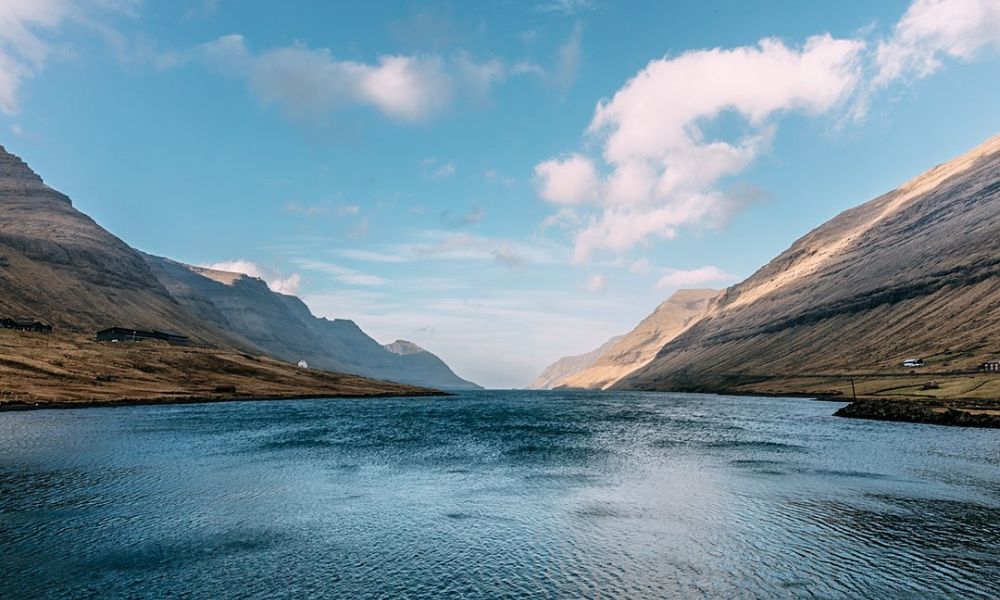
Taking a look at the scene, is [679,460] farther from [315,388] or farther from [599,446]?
[315,388]

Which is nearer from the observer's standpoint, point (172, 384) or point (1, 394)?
point (1, 394)

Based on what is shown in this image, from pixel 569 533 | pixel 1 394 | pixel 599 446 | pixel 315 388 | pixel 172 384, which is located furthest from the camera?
pixel 315 388

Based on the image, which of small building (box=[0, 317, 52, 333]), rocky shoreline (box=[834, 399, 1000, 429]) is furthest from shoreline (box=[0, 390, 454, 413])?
rocky shoreline (box=[834, 399, 1000, 429])

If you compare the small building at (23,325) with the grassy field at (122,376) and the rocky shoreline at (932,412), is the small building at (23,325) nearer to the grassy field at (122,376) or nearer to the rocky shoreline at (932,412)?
the grassy field at (122,376)

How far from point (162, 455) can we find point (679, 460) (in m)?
57.1

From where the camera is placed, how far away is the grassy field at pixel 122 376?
109m

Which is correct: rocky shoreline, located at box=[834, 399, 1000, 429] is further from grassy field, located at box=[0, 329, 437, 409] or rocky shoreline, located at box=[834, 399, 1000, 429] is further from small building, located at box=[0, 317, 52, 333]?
small building, located at box=[0, 317, 52, 333]

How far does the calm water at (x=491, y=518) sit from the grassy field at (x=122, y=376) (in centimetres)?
4506

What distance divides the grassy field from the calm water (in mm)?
45064

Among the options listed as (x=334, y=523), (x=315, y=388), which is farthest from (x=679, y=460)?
(x=315, y=388)

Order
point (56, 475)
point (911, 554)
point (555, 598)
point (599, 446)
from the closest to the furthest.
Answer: point (555, 598) < point (911, 554) < point (56, 475) < point (599, 446)

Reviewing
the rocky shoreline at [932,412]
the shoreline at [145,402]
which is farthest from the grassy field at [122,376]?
the rocky shoreline at [932,412]

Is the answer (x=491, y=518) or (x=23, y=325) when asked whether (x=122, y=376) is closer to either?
(x=23, y=325)

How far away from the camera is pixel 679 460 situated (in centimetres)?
6025
